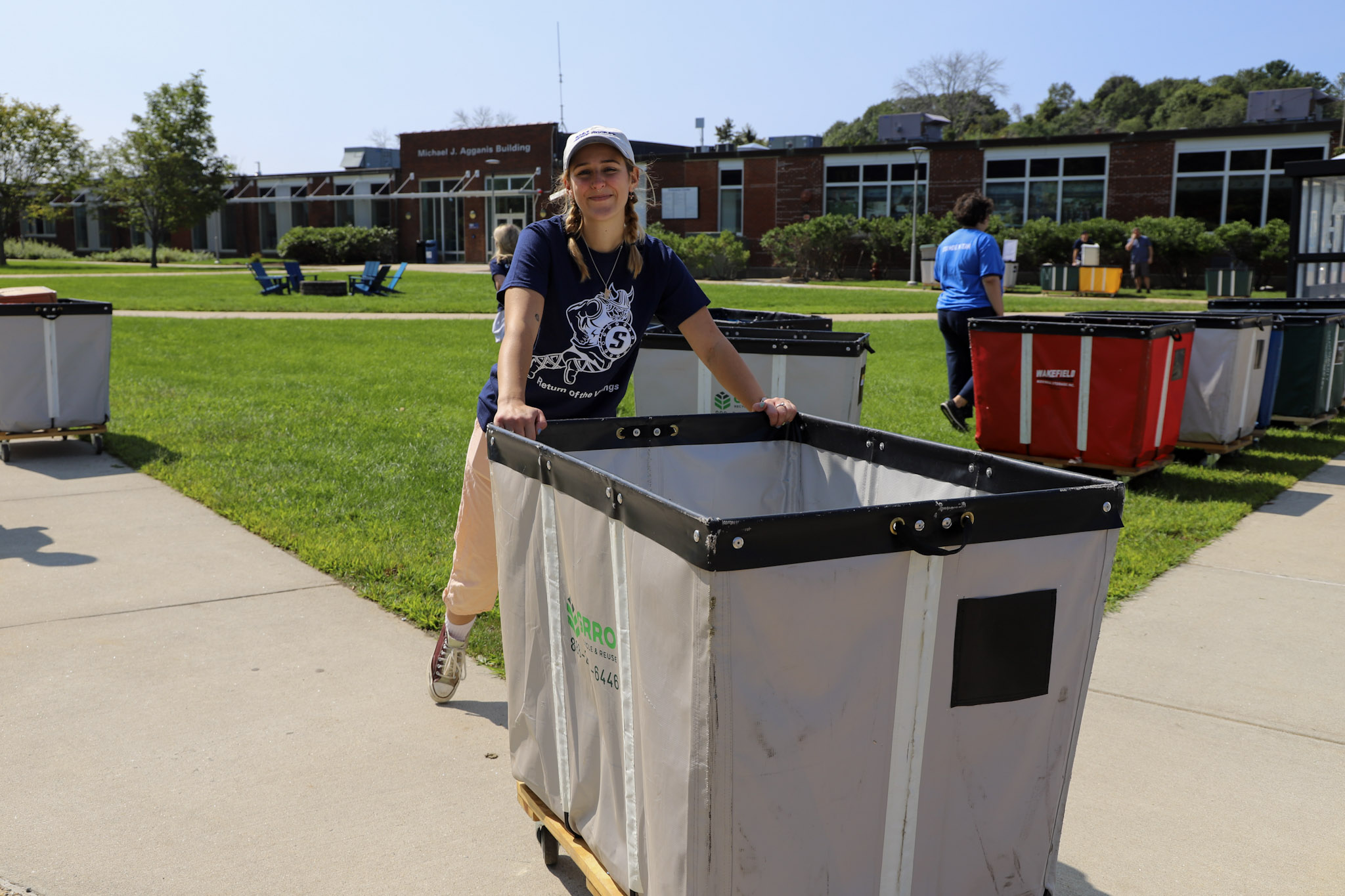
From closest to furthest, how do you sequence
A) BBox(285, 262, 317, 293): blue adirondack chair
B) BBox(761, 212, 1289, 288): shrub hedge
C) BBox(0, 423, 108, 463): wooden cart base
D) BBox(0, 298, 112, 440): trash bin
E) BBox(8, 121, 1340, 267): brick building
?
BBox(0, 298, 112, 440): trash bin < BBox(0, 423, 108, 463): wooden cart base < BBox(285, 262, 317, 293): blue adirondack chair < BBox(761, 212, 1289, 288): shrub hedge < BBox(8, 121, 1340, 267): brick building

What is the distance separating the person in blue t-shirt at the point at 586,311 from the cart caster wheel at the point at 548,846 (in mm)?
987

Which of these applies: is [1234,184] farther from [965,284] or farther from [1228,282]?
[965,284]

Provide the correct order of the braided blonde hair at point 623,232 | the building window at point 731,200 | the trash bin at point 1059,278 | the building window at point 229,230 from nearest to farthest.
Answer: the braided blonde hair at point 623,232, the trash bin at point 1059,278, the building window at point 731,200, the building window at point 229,230

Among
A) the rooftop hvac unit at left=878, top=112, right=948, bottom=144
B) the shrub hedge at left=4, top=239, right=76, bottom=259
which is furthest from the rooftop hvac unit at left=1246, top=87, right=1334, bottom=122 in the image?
the shrub hedge at left=4, top=239, right=76, bottom=259

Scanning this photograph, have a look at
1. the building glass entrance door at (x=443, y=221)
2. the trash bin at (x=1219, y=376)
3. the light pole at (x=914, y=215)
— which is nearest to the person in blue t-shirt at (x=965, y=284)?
the trash bin at (x=1219, y=376)

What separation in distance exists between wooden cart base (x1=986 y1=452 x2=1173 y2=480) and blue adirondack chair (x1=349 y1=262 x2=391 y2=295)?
2362cm

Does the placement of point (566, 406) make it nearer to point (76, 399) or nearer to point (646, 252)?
point (646, 252)

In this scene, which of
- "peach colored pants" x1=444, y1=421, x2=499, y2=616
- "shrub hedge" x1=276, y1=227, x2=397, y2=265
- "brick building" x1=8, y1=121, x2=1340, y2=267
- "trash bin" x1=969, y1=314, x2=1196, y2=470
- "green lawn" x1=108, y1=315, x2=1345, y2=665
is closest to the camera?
"peach colored pants" x1=444, y1=421, x2=499, y2=616

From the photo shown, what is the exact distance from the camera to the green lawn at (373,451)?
5996 mm

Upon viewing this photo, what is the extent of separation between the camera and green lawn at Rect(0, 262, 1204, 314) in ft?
78.4

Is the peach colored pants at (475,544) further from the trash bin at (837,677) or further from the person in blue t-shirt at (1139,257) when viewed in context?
the person in blue t-shirt at (1139,257)

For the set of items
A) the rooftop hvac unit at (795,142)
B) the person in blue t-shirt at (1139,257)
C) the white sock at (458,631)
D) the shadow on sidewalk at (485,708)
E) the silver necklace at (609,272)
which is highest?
the rooftop hvac unit at (795,142)

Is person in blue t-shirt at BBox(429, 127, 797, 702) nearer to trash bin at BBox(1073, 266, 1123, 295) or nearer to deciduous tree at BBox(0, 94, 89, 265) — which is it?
trash bin at BBox(1073, 266, 1123, 295)

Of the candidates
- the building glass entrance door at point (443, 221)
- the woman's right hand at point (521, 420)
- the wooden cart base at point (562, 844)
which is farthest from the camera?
the building glass entrance door at point (443, 221)
